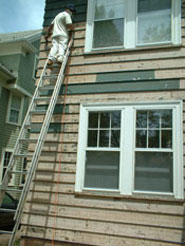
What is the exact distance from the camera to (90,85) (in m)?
4.73

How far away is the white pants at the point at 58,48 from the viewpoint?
4852mm

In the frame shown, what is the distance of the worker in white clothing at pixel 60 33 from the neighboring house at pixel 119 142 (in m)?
0.30

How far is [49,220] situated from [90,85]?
8.79ft

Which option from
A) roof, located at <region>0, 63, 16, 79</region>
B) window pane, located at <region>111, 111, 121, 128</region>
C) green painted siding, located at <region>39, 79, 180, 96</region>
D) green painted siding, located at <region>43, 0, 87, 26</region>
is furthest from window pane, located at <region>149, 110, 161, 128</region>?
roof, located at <region>0, 63, 16, 79</region>

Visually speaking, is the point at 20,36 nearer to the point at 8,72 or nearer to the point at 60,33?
the point at 8,72

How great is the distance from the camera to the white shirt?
4969mm

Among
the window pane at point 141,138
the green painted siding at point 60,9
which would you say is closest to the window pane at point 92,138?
the window pane at point 141,138

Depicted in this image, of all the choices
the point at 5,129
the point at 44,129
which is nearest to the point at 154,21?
the point at 44,129

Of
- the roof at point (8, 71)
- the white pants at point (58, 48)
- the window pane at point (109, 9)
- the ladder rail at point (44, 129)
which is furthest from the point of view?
the roof at point (8, 71)

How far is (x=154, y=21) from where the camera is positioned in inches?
189

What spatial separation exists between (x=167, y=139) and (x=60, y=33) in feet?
10.1

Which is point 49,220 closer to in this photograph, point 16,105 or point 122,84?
point 122,84

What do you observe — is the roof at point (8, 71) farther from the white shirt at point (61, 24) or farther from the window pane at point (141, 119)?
the window pane at point (141, 119)

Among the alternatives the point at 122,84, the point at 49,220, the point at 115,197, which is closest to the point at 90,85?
the point at 122,84
